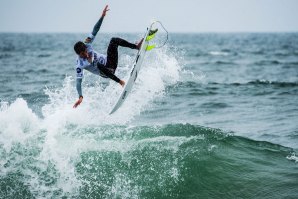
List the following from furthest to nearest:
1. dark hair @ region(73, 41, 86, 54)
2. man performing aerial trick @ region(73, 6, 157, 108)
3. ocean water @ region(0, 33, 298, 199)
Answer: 1. man performing aerial trick @ region(73, 6, 157, 108)
2. dark hair @ region(73, 41, 86, 54)
3. ocean water @ region(0, 33, 298, 199)

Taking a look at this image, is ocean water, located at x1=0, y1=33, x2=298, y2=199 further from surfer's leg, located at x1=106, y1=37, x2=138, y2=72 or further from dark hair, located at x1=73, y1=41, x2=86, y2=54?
dark hair, located at x1=73, y1=41, x2=86, y2=54

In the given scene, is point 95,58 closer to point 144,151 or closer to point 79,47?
point 79,47

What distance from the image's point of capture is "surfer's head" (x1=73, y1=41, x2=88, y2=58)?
906cm

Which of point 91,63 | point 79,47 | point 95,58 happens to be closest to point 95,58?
point 95,58

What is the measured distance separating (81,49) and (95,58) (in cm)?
63

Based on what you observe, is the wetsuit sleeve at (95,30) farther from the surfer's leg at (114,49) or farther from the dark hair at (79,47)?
the surfer's leg at (114,49)

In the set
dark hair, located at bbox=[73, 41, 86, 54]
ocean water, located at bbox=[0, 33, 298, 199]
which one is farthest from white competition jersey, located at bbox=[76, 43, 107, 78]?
ocean water, located at bbox=[0, 33, 298, 199]

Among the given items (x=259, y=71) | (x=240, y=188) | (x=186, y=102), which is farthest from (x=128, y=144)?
(x=259, y=71)

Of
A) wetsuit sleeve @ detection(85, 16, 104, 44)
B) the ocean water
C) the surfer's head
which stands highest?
wetsuit sleeve @ detection(85, 16, 104, 44)

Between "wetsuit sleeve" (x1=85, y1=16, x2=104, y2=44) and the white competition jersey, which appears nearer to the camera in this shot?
"wetsuit sleeve" (x1=85, y1=16, x2=104, y2=44)

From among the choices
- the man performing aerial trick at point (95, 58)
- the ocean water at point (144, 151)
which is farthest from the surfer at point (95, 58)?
the ocean water at point (144, 151)

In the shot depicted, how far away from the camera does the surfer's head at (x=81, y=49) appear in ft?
29.7

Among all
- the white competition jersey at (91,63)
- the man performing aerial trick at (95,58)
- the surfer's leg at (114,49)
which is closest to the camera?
the man performing aerial trick at (95,58)

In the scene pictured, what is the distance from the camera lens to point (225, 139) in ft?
37.9
